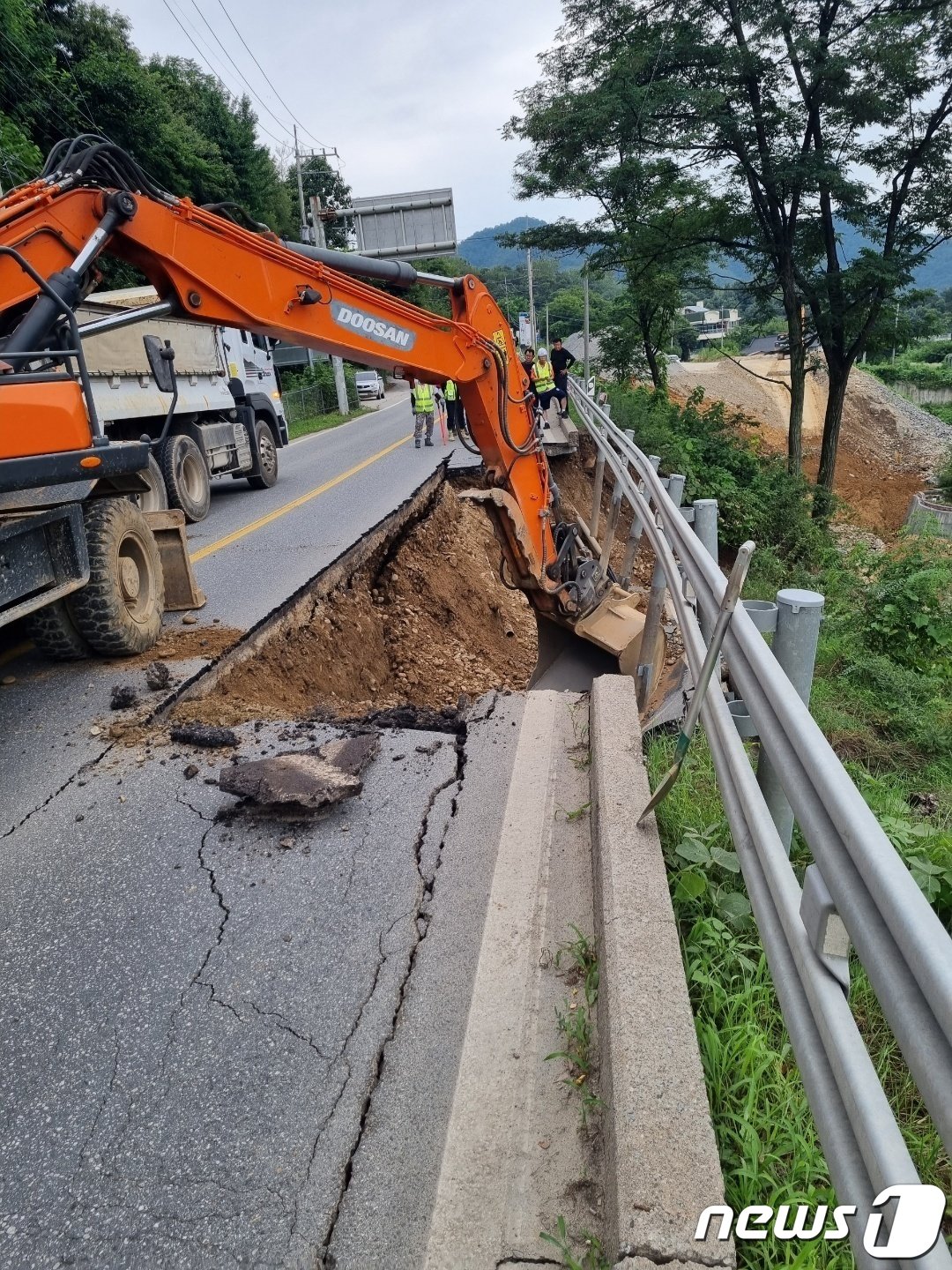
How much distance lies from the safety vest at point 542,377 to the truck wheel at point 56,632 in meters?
12.5

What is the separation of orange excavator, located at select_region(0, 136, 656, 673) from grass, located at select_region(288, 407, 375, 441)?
58.3 ft

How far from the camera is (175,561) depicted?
21.3ft


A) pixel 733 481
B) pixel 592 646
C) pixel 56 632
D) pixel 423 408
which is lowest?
pixel 592 646

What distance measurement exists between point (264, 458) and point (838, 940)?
13.1m

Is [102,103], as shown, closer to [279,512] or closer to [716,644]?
[279,512]

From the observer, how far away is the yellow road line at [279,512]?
28.5ft

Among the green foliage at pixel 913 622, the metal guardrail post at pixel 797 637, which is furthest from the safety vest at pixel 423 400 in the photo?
the metal guardrail post at pixel 797 637

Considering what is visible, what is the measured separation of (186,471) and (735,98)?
10.9 metres

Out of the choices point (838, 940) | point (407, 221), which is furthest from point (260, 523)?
point (407, 221)

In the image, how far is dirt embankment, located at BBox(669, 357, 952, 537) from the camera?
2664 cm

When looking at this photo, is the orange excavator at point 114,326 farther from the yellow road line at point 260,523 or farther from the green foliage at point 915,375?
the green foliage at point 915,375

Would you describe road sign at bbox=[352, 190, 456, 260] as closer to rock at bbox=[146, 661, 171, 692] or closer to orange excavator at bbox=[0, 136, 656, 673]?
orange excavator at bbox=[0, 136, 656, 673]

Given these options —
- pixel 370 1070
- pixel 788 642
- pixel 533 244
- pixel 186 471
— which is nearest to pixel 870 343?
pixel 533 244

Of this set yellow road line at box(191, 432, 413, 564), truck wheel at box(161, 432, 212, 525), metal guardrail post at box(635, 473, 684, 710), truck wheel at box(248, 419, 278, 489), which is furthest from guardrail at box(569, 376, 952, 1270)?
truck wheel at box(248, 419, 278, 489)
